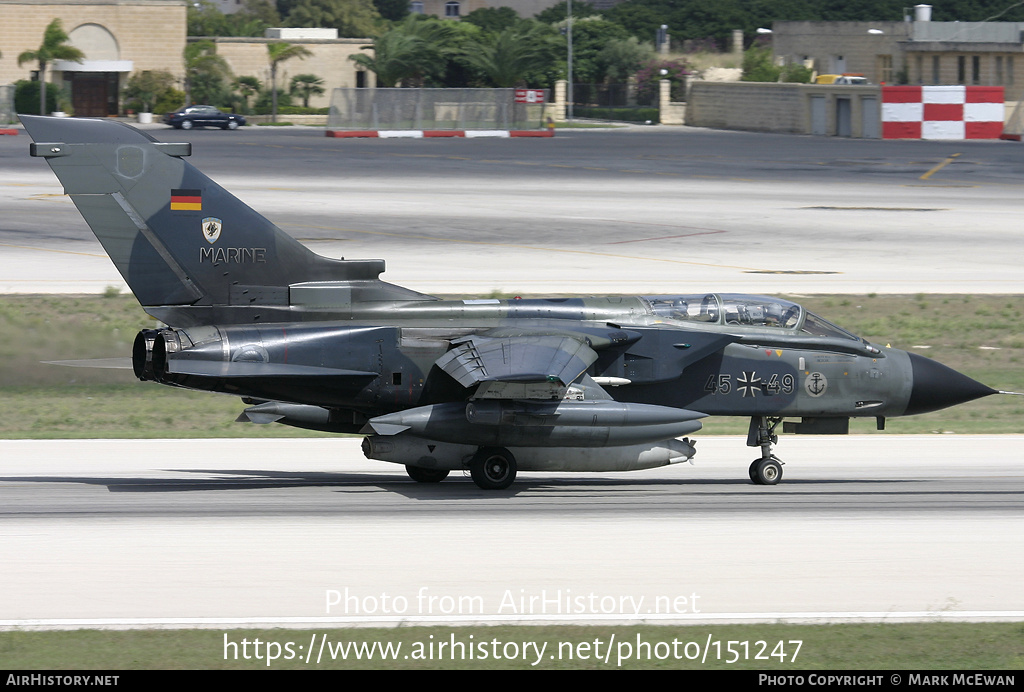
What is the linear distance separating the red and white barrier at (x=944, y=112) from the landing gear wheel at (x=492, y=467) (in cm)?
6850

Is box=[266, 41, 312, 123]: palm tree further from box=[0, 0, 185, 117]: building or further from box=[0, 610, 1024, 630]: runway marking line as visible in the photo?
box=[0, 610, 1024, 630]: runway marking line

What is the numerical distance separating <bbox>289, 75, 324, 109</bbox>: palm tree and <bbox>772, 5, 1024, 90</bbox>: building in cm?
4146

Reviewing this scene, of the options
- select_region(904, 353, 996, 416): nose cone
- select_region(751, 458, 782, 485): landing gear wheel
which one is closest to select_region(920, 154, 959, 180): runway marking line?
select_region(904, 353, 996, 416): nose cone

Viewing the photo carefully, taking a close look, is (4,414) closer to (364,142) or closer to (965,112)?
(364,142)

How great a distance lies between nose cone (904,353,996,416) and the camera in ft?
57.8

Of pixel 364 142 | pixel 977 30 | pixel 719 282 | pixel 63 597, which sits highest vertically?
pixel 977 30

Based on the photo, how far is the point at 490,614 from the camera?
38.4ft

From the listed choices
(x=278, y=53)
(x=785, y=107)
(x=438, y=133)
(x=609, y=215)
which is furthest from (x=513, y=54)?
(x=609, y=215)

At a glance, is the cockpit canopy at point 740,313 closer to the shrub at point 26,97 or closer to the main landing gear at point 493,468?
the main landing gear at point 493,468

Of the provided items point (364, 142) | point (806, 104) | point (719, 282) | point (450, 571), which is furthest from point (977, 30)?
point (450, 571)

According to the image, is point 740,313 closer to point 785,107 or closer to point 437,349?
point 437,349

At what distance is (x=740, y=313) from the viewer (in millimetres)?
17859

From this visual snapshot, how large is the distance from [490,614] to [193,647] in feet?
8.82

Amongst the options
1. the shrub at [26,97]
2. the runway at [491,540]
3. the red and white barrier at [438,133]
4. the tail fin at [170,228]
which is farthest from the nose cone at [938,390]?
the shrub at [26,97]
